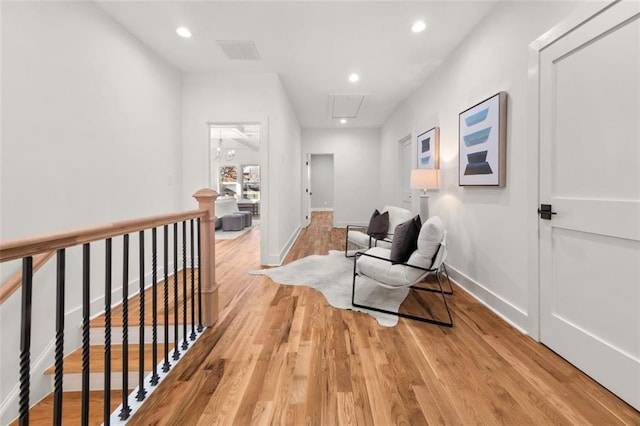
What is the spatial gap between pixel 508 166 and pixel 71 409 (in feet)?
12.6

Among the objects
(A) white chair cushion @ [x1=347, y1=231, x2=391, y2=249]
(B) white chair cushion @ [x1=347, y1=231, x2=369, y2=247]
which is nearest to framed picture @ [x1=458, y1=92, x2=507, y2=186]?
(A) white chair cushion @ [x1=347, y1=231, x2=391, y2=249]

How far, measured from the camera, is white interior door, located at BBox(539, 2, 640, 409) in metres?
1.45

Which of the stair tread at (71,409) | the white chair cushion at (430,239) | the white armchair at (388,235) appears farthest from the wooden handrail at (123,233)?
the white armchair at (388,235)

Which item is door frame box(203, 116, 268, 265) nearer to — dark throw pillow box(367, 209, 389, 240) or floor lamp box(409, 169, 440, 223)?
dark throw pillow box(367, 209, 389, 240)

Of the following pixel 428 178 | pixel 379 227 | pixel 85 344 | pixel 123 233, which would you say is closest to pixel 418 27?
pixel 428 178

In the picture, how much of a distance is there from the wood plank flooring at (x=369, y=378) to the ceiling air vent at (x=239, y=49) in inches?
112

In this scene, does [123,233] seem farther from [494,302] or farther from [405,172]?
[405,172]

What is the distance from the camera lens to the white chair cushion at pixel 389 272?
7.93 ft

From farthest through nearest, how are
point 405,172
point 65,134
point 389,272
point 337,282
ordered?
point 405,172 → point 337,282 → point 389,272 → point 65,134

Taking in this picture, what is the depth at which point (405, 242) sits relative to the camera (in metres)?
2.59

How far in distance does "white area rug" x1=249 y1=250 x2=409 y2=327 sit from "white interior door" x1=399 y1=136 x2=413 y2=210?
6.15 feet

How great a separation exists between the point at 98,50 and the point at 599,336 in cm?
428

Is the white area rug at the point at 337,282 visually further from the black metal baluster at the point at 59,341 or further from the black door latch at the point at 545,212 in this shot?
the black metal baluster at the point at 59,341

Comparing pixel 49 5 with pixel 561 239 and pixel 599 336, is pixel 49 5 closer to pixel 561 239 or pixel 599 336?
pixel 561 239
